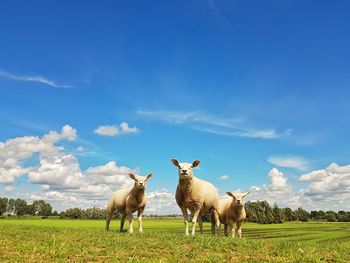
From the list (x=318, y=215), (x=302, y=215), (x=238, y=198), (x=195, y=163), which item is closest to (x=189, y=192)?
(x=195, y=163)

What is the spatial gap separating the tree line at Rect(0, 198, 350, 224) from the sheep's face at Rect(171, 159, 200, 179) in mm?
72488

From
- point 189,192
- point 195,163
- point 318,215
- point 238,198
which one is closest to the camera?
point 189,192

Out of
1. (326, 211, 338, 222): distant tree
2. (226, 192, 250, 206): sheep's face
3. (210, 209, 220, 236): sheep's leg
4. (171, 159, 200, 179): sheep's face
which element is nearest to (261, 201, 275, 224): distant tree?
(326, 211, 338, 222): distant tree

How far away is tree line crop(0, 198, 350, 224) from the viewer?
124688 millimetres

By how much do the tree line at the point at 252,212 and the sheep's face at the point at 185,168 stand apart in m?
72.5

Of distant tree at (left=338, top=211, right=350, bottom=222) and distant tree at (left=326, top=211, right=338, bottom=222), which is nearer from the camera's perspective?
distant tree at (left=338, top=211, right=350, bottom=222)

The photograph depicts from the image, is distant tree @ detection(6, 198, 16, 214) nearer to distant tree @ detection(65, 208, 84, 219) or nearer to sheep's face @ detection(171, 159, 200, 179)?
distant tree @ detection(65, 208, 84, 219)

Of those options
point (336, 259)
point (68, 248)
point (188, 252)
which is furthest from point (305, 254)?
point (68, 248)

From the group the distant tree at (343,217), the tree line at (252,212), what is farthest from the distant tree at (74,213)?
the distant tree at (343,217)

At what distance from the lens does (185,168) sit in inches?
786

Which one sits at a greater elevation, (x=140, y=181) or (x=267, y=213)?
(x=267, y=213)

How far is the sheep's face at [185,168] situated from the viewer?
19.9m

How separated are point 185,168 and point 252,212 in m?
109

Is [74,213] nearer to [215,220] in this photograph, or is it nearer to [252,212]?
[252,212]
